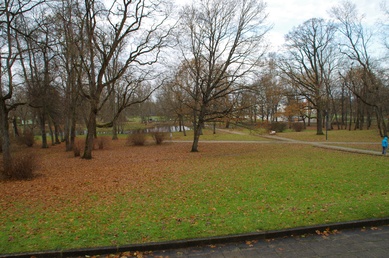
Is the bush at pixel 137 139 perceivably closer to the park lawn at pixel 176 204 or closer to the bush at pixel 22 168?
the park lawn at pixel 176 204

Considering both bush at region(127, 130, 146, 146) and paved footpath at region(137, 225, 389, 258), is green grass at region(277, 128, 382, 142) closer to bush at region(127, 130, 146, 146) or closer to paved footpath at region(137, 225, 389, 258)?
bush at region(127, 130, 146, 146)

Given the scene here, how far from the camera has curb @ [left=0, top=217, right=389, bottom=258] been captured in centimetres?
396

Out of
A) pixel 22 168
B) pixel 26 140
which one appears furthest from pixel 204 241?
pixel 26 140

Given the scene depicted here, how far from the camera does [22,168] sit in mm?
9984

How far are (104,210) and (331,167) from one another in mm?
9878

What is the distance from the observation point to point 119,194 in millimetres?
7660

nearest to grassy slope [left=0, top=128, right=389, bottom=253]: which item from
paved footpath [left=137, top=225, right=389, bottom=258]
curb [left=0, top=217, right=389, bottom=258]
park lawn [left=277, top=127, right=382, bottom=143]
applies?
curb [left=0, top=217, right=389, bottom=258]

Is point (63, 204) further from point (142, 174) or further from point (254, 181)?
point (254, 181)

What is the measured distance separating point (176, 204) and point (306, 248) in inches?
131

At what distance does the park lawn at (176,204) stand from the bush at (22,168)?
44cm

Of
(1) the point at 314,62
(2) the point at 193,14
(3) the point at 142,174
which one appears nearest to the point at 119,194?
(3) the point at 142,174

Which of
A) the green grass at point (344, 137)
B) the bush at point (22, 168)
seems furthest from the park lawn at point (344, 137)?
the bush at point (22, 168)

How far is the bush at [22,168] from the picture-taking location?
9863 millimetres

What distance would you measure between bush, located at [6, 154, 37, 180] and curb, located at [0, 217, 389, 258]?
7.33m
